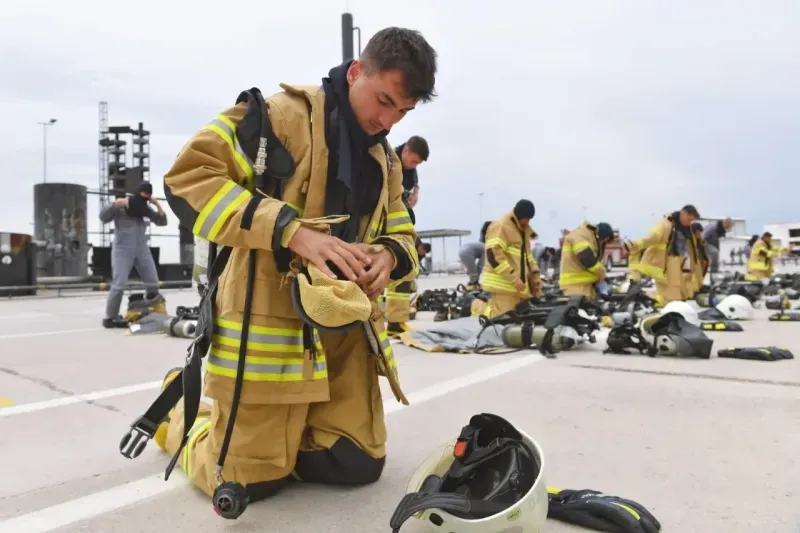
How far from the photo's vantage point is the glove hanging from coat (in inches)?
69.8

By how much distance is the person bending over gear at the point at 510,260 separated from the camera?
6980 millimetres

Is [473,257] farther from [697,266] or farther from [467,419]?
Answer: [467,419]

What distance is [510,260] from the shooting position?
7020 millimetres

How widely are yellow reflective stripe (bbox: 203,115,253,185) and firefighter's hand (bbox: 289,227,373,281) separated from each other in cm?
32

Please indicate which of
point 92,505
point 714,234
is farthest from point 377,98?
point 714,234

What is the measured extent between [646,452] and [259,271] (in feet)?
6.01

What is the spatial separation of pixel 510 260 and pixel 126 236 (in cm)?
511

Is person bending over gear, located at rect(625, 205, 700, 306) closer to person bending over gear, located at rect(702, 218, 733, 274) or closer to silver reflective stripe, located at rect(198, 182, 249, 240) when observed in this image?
person bending over gear, located at rect(702, 218, 733, 274)

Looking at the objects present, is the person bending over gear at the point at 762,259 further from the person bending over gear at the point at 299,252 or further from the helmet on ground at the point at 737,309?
the person bending over gear at the point at 299,252

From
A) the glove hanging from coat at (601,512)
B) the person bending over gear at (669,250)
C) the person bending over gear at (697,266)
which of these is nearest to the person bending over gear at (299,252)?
the glove hanging from coat at (601,512)

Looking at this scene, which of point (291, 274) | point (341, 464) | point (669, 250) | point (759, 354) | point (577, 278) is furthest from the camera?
point (669, 250)

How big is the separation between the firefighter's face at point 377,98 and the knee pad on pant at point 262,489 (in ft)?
4.24

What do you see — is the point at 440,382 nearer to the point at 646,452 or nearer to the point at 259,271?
the point at 646,452

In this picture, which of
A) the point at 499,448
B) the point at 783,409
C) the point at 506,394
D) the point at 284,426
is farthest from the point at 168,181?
the point at 783,409
